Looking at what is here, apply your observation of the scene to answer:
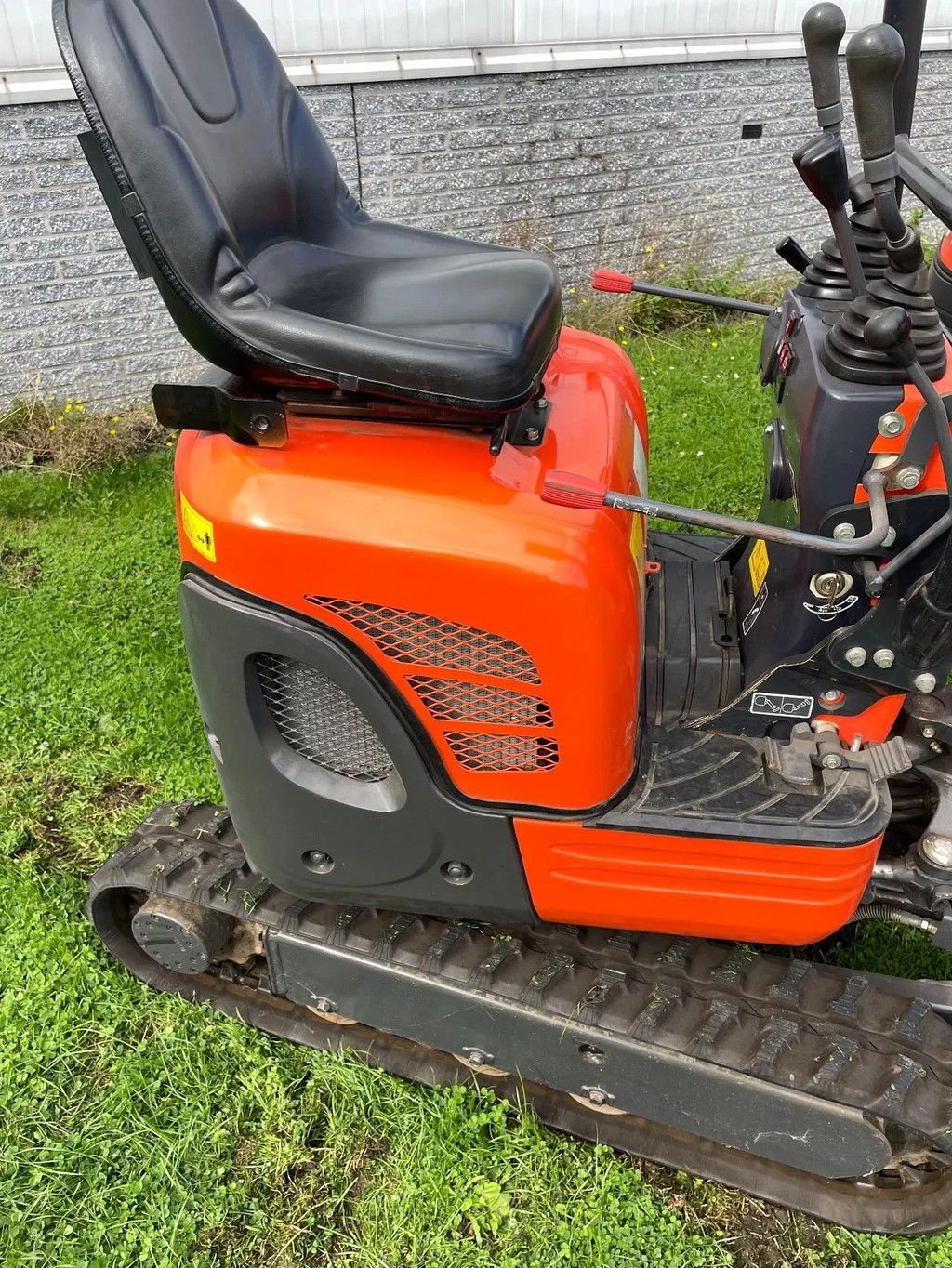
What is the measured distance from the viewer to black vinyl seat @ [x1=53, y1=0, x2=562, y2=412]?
62.4 inches

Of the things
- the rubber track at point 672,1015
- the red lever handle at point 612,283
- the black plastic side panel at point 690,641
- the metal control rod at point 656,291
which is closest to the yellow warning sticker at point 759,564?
the black plastic side panel at point 690,641

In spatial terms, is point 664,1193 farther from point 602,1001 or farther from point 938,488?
point 938,488

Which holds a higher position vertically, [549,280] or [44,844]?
[549,280]

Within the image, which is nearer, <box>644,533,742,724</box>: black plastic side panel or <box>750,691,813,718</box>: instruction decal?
<box>750,691,813,718</box>: instruction decal

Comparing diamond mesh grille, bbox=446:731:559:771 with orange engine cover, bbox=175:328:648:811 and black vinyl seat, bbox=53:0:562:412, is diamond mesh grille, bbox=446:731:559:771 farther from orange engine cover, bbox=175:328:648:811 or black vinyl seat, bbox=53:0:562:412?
black vinyl seat, bbox=53:0:562:412

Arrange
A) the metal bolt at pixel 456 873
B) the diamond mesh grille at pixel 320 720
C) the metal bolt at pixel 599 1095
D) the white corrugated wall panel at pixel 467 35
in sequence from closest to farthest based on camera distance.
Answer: the diamond mesh grille at pixel 320 720 → the metal bolt at pixel 456 873 → the metal bolt at pixel 599 1095 → the white corrugated wall panel at pixel 467 35

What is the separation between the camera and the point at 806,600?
1888 mm

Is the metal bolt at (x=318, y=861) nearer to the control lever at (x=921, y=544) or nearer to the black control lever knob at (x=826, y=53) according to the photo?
the control lever at (x=921, y=544)

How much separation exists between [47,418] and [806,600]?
11.6 feet

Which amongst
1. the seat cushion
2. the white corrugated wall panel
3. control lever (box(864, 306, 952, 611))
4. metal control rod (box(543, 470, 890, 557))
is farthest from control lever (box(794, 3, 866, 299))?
the white corrugated wall panel

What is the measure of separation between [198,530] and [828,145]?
1107mm

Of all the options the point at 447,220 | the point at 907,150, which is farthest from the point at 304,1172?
the point at 447,220

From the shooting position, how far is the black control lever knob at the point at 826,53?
1.52 metres

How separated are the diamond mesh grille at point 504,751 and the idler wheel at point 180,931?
839mm
